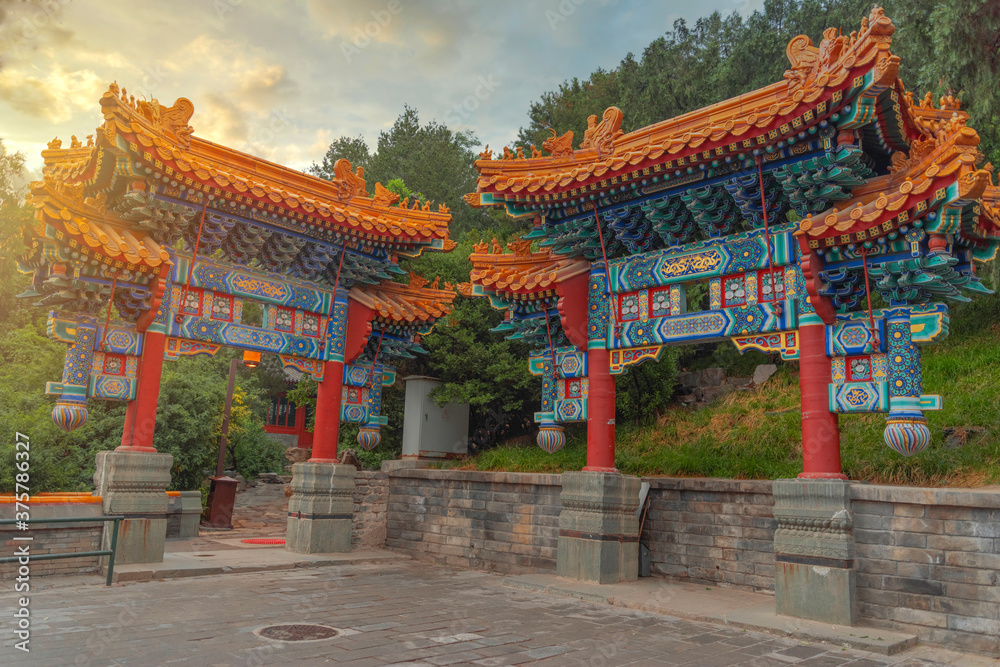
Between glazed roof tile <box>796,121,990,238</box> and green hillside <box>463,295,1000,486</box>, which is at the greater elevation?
glazed roof tile <box>796,121,990,238</box>

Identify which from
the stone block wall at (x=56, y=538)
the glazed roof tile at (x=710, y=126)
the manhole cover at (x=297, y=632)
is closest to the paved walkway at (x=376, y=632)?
the manhole cover at (x=297, y=632)

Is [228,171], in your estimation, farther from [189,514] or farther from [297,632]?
[297,632]

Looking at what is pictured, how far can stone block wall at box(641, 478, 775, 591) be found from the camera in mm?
8953

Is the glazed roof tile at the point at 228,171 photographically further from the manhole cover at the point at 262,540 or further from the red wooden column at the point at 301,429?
the red wooden column at the point at 301,429

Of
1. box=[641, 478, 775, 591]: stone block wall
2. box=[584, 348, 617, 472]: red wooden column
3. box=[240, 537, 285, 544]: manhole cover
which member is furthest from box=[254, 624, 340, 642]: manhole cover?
box=[240, 537, 285, 544]: manhole cover

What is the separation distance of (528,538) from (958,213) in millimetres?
7593

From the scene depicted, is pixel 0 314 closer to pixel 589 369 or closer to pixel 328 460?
pixel 328 460

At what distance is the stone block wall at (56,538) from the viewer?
28.8 ft

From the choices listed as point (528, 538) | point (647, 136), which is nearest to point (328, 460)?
point (528, 538)

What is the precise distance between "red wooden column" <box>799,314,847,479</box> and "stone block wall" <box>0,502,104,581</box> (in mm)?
9541

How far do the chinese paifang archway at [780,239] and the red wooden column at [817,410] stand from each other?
0.05ft

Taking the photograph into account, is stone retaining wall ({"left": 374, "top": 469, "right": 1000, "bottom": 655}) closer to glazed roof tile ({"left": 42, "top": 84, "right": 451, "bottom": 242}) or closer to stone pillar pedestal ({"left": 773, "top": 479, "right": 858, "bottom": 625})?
stone pillar pedestal ({"left": 773, "top": 479, "right": 858, "bottom": 625})

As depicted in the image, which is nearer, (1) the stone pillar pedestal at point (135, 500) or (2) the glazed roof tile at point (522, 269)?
(1) the stone pillar pedestal at point (135, 500)

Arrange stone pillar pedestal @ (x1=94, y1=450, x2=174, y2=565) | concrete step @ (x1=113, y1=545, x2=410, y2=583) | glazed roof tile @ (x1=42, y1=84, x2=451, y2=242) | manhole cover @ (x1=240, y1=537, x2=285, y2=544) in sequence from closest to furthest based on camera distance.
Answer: concrete step @ (x1=113, y1=545, x2=410, y2=583) < glazed roof tile @ (x1=42, y1=84, x2=451, y2=242) < stone pillar pedestal @ (x1=94, y1=450, x2=174, y2=565) < manhole cover @ (x1=240, y1=537, x2=285, y2=544)
